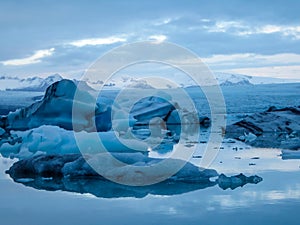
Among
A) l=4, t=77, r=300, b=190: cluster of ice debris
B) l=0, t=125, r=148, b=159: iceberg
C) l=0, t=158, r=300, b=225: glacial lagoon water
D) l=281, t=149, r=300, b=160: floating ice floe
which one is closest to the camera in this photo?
l=0, t=158, r=300, b=225: glacial lagoon water

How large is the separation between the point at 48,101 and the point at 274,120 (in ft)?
15.3

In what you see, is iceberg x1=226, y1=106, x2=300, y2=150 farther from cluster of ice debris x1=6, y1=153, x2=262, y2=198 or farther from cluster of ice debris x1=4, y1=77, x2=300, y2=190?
cluster of ice debris x1=6, y1=153, x2=262, y2=198

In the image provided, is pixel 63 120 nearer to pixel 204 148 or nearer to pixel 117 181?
pixel 204 148

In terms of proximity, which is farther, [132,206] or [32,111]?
[32,111]

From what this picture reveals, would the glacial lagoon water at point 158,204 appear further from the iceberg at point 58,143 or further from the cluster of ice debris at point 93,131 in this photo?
the iceberg at point 58,143

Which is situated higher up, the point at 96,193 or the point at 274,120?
the point at 274,120

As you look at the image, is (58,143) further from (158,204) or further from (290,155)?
(158,204)

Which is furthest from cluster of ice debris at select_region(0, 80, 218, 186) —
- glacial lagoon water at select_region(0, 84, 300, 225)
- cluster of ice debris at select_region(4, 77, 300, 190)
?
glacial lagoon water at select_region(0, 84, 300, 225)

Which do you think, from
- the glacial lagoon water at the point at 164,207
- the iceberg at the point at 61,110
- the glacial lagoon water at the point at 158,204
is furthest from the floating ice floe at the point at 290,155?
the iceberg at the point at 61,110

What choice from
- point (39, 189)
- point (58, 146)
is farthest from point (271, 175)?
point (58, 146)

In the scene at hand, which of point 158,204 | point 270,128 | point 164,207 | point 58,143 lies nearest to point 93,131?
point 58,143

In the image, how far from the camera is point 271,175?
5.12 meters

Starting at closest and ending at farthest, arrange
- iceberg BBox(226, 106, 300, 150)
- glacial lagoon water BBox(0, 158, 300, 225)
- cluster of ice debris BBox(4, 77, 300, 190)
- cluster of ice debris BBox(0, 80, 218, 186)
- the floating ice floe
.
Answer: glacial lagoon water BBox(0, 158, 300, 225)
cluster of ice debris BBox(4, 77, 300, 190)
cluster of ice debris BBox(0, 80, 218, 186)
the floating ice floe
iceberg BBox(226, 106, 300, 150)

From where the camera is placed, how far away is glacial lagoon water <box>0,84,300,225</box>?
3.52 m
